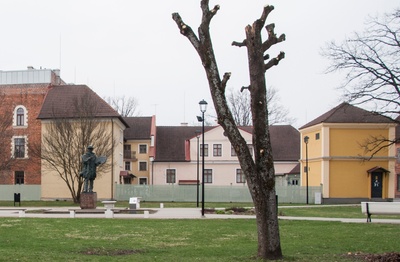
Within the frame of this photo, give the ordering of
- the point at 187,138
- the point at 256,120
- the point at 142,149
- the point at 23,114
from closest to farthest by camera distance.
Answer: the point at 256,120 → the point at 23,114 → the point at 187,138 → the point at 142,149

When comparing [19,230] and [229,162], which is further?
[229,162]

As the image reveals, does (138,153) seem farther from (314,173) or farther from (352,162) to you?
(352,162)

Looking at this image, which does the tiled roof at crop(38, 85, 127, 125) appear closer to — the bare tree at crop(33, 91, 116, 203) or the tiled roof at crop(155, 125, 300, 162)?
the bare tree at crop(33, 91, 116, 203)

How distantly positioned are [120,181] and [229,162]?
12.8m

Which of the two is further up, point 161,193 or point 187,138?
point 187,138

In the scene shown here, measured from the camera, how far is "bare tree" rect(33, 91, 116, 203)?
41500 mm

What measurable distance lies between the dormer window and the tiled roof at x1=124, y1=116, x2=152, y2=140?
14.3 m

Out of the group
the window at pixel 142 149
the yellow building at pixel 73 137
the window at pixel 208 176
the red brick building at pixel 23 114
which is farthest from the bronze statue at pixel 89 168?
the window at pixel 142 149

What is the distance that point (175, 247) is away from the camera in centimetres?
1330

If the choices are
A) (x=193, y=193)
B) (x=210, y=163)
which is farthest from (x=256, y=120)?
(x=210, y=163)

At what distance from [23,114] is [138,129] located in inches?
634

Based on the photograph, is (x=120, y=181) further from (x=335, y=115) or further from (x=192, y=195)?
(x=335, y=115)

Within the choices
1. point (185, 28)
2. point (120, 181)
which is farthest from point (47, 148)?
point (185, 28)

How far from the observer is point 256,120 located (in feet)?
34.8
